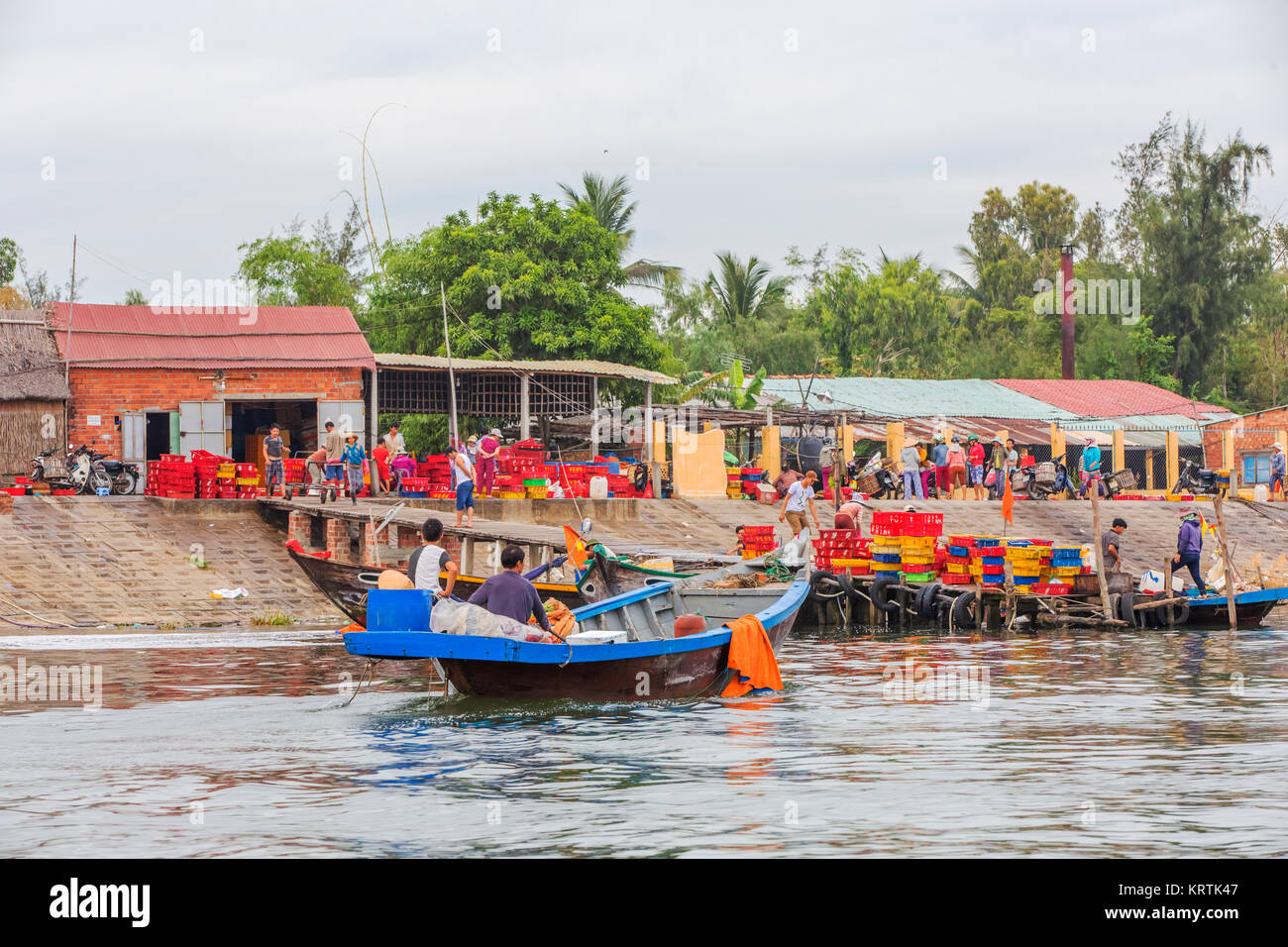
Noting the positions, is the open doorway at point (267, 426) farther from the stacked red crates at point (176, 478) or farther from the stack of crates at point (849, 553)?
the stack of crates at point (849, 553)

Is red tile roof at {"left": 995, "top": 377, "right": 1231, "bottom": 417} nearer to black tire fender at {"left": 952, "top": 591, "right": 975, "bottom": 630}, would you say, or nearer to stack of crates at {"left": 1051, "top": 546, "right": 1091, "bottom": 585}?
stack of crates at {"left": 1051, "top": 546, "right": 1091, "bottom": 585}

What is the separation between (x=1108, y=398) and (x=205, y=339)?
98.4 ft

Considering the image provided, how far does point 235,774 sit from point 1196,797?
711 centimetres

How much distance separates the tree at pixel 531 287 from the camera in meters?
37.8

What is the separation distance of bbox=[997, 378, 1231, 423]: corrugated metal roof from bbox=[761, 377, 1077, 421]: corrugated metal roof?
3.49 ft

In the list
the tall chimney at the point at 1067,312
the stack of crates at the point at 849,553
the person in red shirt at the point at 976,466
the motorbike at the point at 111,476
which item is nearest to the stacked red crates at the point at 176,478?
the motorbike at the point at 111,476

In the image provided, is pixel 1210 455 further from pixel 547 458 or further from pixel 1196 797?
pixel 1196 797

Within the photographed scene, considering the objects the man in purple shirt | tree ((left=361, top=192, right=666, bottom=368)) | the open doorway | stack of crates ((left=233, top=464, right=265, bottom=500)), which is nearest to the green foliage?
tree ((left=361, top=192, right=666, bottom=368))

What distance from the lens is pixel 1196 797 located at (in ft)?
33.2

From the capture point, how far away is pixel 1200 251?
56031 mm

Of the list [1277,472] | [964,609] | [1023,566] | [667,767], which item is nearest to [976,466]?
[1277,472]

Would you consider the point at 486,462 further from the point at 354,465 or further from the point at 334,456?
the point at 334,456

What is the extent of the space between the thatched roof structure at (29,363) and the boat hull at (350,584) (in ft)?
42.5
